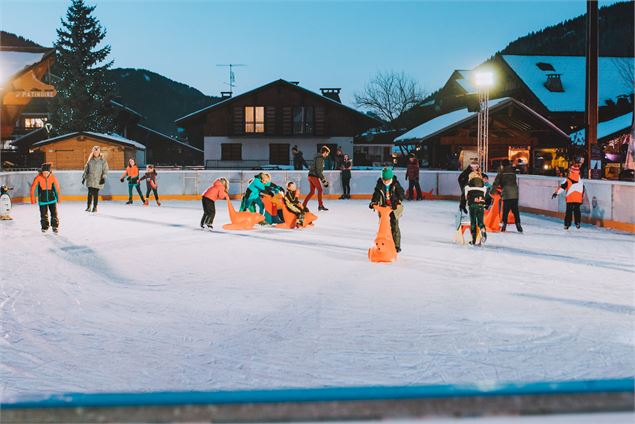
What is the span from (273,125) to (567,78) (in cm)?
1831

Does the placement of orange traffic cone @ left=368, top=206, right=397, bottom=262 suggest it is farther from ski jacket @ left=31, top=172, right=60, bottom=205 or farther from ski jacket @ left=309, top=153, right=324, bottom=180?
ski jacket @ left=309, top=153, right=324, bottom=180

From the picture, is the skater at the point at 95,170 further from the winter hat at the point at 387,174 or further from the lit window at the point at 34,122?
the lit window at the point at 34,122

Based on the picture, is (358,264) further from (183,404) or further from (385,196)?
(183,404)

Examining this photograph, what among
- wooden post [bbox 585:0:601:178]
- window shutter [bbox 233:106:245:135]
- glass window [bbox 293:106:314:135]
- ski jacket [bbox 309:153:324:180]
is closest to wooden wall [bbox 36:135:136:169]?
window shutter [bbox 233:106:245:135]

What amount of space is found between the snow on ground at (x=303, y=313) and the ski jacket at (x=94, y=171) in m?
4.77

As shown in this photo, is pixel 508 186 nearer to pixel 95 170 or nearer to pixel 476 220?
pixel 476 220

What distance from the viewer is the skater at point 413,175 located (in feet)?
73.8

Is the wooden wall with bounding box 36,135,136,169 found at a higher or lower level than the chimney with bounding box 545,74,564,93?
lower

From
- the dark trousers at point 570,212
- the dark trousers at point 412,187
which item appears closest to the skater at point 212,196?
the dark trousers at point 570,212

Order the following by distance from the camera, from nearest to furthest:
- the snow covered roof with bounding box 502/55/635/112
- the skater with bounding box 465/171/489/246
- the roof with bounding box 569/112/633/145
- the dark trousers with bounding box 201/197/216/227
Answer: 1. the skater with bounding box 465/171/489/246
2. the dark trousers with bounding box 201/197/216/227
3. the roof with bounding box 569/112/633/145
4. the snow covered roof with bounding box 502/55/635/112

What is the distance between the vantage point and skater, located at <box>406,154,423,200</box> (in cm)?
2250

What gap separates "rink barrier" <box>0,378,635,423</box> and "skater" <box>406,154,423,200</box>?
2060 cm

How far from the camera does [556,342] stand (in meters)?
5.33

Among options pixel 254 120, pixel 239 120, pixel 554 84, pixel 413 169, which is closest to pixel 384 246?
pixel 413 169
